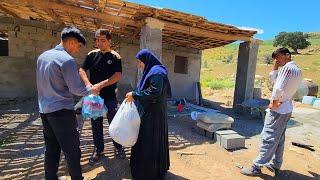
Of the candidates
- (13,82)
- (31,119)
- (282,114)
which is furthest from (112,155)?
(13,82)

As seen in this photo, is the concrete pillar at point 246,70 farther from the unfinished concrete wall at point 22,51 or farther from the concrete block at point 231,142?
the unfinished concrete wall at point 22,51

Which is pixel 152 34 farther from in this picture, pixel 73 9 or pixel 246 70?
pixel 246 70

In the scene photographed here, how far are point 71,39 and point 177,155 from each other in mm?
2864

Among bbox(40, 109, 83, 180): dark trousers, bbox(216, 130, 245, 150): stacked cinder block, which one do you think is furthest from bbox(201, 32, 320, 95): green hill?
bbox(40, 109, 83, 180): dark trousers

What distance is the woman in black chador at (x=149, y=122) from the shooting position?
3596 millimetres

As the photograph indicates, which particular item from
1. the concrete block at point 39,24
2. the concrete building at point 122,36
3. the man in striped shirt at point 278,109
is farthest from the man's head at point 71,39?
the concrete block at point 39,24

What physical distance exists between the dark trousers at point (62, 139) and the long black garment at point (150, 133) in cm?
78

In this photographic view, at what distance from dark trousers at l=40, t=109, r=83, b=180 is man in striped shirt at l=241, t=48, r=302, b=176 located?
2624 mm

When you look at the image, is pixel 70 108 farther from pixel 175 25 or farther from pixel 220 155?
pixel 175 25

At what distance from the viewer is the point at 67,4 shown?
662 cm

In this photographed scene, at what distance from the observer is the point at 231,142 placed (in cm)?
568

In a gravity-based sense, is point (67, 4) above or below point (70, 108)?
above

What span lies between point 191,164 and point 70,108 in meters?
2.42

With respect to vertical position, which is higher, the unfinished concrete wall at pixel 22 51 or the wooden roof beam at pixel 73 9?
the wooden roof beam at pixel 73 9
